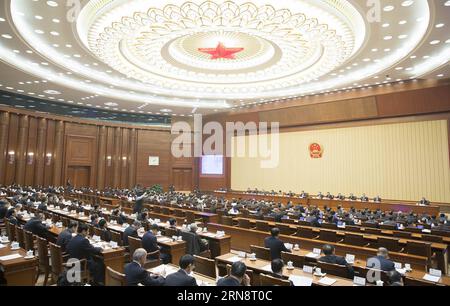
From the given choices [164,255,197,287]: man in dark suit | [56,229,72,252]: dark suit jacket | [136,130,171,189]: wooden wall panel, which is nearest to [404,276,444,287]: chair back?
[164,255,197,287]: man in dark suit

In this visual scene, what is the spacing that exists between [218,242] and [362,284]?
381cm

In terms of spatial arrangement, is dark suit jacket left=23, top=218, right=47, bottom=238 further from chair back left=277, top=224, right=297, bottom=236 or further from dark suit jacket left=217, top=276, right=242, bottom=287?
chair back left=277, top=224, right=297, bottom=236

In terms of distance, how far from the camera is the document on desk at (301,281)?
3887mm

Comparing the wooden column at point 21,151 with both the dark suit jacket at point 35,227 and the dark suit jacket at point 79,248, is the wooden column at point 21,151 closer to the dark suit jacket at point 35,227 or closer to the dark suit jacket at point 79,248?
the dark suit jacket at point 35,227

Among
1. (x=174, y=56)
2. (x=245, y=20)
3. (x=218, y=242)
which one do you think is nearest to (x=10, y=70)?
(x=174, y=56)

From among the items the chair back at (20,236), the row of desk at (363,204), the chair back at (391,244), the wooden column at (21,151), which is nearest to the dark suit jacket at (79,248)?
the chair back at (20,236)

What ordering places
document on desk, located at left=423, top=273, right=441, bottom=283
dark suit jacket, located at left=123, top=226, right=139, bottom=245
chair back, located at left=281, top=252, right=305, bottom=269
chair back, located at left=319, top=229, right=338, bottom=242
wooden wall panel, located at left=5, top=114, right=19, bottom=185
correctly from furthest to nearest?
1. wooden wall panel, located at left=5, top=114, right=19, bottom=185
2. chair back, located at left=319, top=229, right=338, bottom=242
3. dark suit jacket, located at left=123, top=226, right=139, bottom=245
4. chair back, located at left=281, top=252, right=305, bottom=269
5. document on desk, located at left=423, top=273, right=441, bottom=283

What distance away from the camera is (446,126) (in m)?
14.2

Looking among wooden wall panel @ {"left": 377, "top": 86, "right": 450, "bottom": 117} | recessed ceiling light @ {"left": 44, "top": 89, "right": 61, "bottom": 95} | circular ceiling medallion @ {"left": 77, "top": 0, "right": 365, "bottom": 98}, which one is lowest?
wooden wall panel @ {"left": 377, "top": 86, "right": 450, "bottom": 117}

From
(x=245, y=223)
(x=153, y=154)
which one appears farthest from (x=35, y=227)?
(x=153, y=154)

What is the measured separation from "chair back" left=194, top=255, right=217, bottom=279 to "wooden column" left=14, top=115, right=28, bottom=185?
1781 cm

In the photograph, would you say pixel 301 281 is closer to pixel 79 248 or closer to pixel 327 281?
pixel 327 281

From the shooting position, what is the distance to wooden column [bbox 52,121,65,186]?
1980 cm

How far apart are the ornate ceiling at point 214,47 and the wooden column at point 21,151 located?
6.22ft
